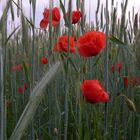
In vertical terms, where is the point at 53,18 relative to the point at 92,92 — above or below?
above

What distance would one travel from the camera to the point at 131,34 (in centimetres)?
150

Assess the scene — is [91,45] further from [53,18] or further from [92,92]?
[53,18]

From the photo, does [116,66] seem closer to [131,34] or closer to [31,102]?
[131,34]

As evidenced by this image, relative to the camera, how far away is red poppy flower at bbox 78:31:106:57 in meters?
0.86

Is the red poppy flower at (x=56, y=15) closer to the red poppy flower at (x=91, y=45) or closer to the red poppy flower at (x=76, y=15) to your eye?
the red poppy flower at (x=76, y=15)

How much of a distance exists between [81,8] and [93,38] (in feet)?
0.85

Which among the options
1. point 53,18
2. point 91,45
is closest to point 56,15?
point 53,18

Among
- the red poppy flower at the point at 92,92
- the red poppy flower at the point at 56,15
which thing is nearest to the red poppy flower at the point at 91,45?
the red poppy flower at the point at 92,92

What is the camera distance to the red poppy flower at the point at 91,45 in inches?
33.8

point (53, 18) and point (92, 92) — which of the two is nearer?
point (92, 92)

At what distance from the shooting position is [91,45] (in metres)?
0.86

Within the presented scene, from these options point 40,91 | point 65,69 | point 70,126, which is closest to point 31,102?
point 40,91

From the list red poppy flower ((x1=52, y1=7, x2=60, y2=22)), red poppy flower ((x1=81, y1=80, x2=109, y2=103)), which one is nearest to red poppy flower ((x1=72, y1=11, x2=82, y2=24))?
red poppy flower ((x1=52, y1=7, x2=60, y2=22))

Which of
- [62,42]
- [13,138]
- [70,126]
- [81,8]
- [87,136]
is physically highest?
[81,8]
